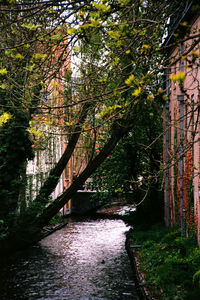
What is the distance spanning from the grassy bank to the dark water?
0.85 metres

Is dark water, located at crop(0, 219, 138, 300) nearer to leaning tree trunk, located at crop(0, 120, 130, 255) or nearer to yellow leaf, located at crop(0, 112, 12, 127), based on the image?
leaning tree trunk, located at crop(0, 120, 130, 255)

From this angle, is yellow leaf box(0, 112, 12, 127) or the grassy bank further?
the grassy bank

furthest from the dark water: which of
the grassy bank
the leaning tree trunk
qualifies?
the grassy bank

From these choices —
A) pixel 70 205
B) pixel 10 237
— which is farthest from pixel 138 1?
pixel 70 205

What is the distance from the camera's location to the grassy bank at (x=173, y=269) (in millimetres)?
6789

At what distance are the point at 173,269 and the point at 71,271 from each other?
17.6 feet

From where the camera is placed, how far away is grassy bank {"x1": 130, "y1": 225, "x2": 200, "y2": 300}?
679cm

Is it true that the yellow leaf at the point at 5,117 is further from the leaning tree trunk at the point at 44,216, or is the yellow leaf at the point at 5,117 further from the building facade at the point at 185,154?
the leaning tree trunk at the point at 44,216

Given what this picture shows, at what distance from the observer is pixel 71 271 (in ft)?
40.7

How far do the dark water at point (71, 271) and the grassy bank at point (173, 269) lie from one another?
0.85 m

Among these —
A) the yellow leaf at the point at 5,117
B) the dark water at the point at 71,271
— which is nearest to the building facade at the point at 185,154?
the dark water at the point at 71,271

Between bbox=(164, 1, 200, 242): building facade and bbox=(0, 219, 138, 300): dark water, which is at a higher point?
bbox=(164, 1, 200, 242): building facade

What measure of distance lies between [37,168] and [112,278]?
10.8 meters

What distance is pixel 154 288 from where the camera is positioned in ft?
27.2
